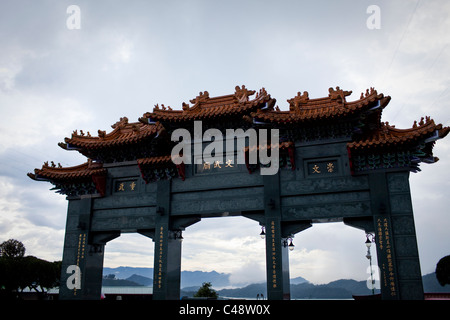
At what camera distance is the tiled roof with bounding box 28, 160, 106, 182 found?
14.6m

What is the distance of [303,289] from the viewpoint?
267ft

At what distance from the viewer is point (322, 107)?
42.9 feet

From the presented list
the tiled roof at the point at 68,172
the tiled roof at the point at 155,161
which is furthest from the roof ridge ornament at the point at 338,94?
the tiled roof at the point at 68,172

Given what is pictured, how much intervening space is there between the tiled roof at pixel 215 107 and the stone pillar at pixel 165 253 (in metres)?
2.41

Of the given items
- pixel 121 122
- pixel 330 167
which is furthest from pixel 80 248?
pixel 330 167

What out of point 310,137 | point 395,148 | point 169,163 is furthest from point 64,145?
point 395,148

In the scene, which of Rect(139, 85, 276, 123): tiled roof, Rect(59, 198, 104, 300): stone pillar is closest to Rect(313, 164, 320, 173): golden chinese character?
Rect(139, 85, 276, 123): tiled roof

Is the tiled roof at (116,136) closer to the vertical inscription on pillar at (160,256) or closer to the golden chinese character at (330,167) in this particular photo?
the vertical inscription on pillar at (160,256)

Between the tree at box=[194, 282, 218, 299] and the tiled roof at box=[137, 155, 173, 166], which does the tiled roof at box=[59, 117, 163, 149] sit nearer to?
the tiled roof at box=[137, 155, 173, 166]

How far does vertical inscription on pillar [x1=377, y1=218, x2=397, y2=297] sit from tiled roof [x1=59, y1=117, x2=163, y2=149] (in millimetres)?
8082

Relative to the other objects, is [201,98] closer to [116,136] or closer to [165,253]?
[116,136]

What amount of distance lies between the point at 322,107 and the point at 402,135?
269cm
